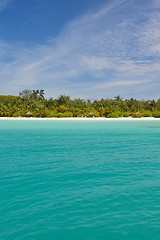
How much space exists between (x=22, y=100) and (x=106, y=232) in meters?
74.1

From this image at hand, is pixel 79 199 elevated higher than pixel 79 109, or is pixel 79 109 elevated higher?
pixel 79 109

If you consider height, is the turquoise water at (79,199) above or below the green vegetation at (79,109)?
below

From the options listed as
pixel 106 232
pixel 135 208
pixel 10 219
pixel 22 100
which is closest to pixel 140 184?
pixel 135 208

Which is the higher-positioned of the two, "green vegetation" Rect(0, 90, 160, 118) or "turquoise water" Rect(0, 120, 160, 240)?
"green vegetation" Rect(0, 90, 160, 118)

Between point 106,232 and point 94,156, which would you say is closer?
point 106,232

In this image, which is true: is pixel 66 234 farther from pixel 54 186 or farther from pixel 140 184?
pixel 140 184

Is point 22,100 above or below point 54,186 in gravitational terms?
above

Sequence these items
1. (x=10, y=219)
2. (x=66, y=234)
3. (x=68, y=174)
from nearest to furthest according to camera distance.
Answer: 1. (x=66, y=234)
2. (x=10, y=219)
3. (x=68, y=174)

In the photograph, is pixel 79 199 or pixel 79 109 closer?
pixel 79 199

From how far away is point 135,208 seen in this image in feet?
21.5

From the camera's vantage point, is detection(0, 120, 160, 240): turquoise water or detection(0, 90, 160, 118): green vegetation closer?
detection(0, 120, 160, 240): turquoise water

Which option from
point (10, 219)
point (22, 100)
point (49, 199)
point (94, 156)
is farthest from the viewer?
point (22, 100)

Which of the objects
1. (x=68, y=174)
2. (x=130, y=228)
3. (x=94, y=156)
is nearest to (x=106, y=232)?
(x=130, y=228)

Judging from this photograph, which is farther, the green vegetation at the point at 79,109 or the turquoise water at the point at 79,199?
the green vegetation at the point at 79,109
